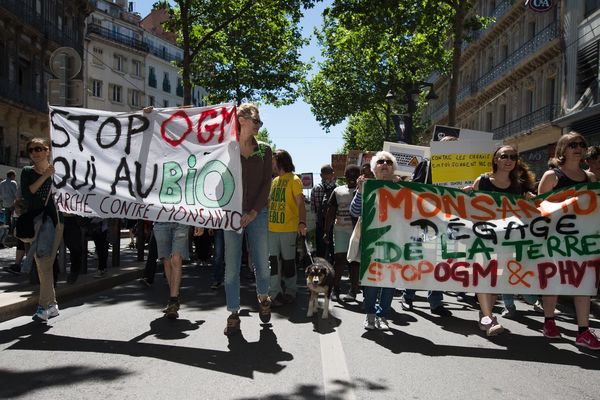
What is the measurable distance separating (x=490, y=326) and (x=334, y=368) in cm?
201

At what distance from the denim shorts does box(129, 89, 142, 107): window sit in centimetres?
5351

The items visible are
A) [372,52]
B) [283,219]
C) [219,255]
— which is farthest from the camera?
[372,52]

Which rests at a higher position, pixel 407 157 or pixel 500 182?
pixel 407 157

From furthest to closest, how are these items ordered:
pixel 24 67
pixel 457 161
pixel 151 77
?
1. pixel 151 77
2. pixel 24 67
3. pixel 457 161

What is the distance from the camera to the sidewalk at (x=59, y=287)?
6379mm

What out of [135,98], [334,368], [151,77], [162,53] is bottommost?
[334,368]

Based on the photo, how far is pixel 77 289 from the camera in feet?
26.2

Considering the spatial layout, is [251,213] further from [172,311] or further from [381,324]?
[381,324]

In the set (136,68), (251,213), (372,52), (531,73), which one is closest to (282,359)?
(251,213)

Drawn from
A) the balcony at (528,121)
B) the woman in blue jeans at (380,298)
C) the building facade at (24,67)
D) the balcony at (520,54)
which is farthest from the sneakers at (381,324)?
the building facade at (24,67)

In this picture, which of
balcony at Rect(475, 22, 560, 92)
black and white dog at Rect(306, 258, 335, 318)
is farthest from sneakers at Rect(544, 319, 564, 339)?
balcony at Rect(475, 22, 560, 92)

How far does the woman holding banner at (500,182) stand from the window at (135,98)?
179 ft

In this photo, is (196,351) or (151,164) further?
(151,164)

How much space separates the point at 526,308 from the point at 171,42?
213ft
